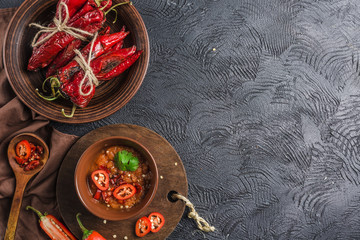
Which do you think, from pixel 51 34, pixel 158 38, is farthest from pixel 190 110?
pixel 51 34

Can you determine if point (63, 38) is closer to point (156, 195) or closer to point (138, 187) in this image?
point (138, 187)

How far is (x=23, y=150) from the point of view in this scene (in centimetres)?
251

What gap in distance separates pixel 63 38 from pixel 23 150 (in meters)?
0.90

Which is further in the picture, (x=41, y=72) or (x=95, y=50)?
(x=41, y=72)

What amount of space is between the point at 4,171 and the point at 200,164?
1540 mm

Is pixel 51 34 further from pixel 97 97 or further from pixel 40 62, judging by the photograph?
pixel 97 97

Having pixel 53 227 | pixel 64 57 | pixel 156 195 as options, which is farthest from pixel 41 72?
pixel 156 195

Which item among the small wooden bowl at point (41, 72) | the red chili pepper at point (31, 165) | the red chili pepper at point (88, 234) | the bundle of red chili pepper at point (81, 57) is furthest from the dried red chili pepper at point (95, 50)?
the red chili pepper at point (88, 234)

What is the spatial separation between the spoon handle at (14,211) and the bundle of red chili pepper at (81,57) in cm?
72

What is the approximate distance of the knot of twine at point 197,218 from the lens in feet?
8.50

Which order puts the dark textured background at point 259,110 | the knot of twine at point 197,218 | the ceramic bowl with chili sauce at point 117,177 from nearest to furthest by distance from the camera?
the ceramic bowl with chili sauce at point 117,177, the knot of twine at point 197,218, the dark textured background at point 259,110

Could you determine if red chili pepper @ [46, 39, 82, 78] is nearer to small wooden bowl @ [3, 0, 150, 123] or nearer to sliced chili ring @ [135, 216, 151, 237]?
small wooden bowl @ [3, 0, 150, 123]

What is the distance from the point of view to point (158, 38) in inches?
108

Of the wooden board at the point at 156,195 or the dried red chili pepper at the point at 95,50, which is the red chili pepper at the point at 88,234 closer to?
the wooden board at the point at 156,195
